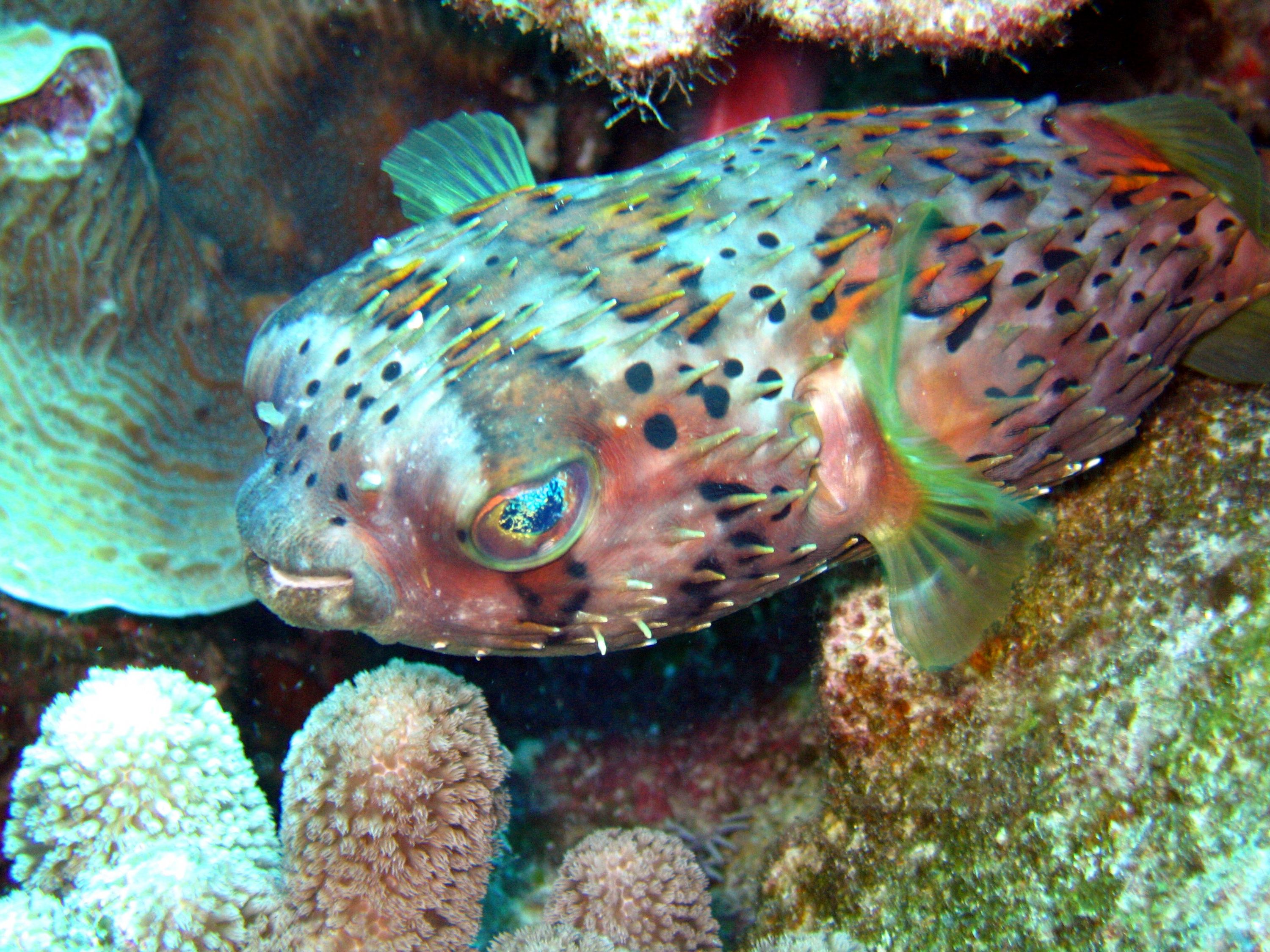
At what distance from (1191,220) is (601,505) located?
215 cm

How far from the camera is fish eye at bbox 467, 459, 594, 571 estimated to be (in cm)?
168

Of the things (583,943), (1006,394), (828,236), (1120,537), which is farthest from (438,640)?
(1120,537)

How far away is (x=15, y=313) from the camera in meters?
3.02

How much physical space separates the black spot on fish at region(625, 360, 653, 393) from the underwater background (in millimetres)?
1363

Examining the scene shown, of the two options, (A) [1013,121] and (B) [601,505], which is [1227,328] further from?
(B) [601,505]

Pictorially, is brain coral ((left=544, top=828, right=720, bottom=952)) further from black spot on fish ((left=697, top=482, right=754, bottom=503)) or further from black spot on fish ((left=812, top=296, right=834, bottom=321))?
black spot on fish ((left=812, top=296, right=834, bottom=321))

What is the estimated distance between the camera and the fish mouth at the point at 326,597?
1793 millimetres

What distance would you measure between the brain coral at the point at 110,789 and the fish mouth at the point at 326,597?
1300 millimetres

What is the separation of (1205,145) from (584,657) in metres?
3.26

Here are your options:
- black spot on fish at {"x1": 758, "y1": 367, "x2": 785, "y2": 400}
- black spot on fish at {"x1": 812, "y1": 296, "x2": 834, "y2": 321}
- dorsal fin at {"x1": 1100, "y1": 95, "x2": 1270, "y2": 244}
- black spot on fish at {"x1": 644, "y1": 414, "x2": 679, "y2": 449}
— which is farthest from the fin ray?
black spot on fish at {"x1": 644, "y1": 414, "x2": 679, "y2": 449}

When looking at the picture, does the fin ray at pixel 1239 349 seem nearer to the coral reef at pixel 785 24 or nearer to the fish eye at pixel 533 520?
the coral reef at pixel 785 24

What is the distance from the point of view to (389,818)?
2326 millimetres

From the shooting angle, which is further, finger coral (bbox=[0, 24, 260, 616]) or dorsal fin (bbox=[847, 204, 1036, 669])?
finger coral (bbox=[0, 24, 260, 616])

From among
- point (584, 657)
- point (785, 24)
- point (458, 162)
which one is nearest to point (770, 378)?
point (785, 24)
